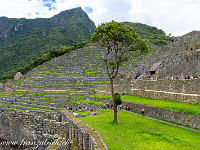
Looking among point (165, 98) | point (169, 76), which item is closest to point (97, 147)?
point (165, 98)

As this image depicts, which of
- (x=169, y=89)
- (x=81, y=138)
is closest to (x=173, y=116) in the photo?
(x=169, y=89)

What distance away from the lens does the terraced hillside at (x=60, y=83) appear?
3512 centimetres

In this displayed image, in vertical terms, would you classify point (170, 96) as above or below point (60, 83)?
below

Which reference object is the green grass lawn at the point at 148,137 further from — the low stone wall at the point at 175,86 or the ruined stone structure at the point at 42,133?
the low stone wall at the point at 175,86

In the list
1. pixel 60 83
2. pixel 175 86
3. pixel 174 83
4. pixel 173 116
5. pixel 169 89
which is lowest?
pixel 173 116

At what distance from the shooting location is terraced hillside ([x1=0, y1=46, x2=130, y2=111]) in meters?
35.1

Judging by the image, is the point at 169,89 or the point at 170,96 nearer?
the point at 170,96

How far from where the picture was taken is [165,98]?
17.2m

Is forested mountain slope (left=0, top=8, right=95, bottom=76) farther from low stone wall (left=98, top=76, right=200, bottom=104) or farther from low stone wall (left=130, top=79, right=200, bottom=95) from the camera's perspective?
low stone wall (left=130, top=79, right=200, bottom=95)

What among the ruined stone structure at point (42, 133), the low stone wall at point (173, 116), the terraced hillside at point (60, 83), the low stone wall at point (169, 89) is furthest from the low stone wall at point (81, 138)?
the terraced hillside at point (60, 83)

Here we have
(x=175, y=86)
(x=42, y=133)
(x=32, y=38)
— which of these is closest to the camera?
(x=42, y=133)

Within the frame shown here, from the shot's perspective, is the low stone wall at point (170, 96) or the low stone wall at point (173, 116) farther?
the low stone wall at point (170, 96)

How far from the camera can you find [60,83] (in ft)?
146

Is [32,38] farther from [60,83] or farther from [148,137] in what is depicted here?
[148,137]
